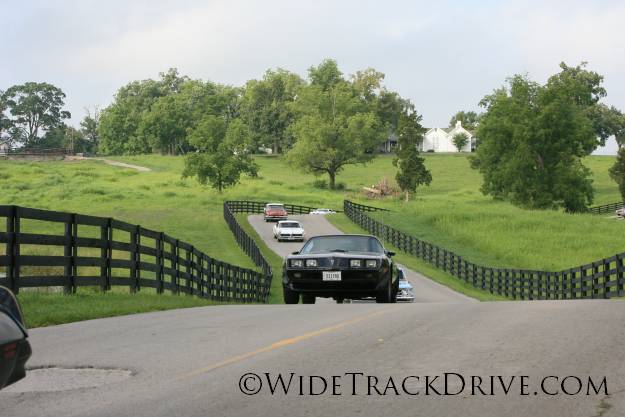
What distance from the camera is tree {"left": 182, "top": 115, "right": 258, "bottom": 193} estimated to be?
102312 mm

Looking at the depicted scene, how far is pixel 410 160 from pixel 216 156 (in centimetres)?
2359

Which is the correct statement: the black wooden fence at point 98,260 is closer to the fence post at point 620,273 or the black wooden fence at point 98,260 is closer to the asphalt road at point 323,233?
the fence post at point 620,273

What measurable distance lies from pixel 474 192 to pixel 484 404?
387ft

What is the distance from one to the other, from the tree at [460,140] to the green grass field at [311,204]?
3418 cm

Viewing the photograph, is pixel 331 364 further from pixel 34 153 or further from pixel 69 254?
pixel 34 153

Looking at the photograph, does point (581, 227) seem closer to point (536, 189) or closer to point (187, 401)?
point (536, 189)

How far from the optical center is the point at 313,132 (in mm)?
124938

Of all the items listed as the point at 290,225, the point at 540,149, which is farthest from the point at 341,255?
the point at 540,149

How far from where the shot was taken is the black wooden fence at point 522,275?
26672mm

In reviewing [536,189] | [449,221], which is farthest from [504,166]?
[449,221]

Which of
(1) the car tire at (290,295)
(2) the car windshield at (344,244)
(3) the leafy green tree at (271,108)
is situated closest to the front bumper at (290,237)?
(2) the car windshield at (344,244)

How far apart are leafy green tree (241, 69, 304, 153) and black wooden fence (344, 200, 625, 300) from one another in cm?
9003

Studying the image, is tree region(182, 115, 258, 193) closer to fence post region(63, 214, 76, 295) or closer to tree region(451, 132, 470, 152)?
fence post region(63, 214, 76, 295)

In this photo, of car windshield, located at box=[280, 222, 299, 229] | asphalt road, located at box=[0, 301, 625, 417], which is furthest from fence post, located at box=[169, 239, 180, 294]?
car windshield, located at box=[280, 222, 299, 229]
